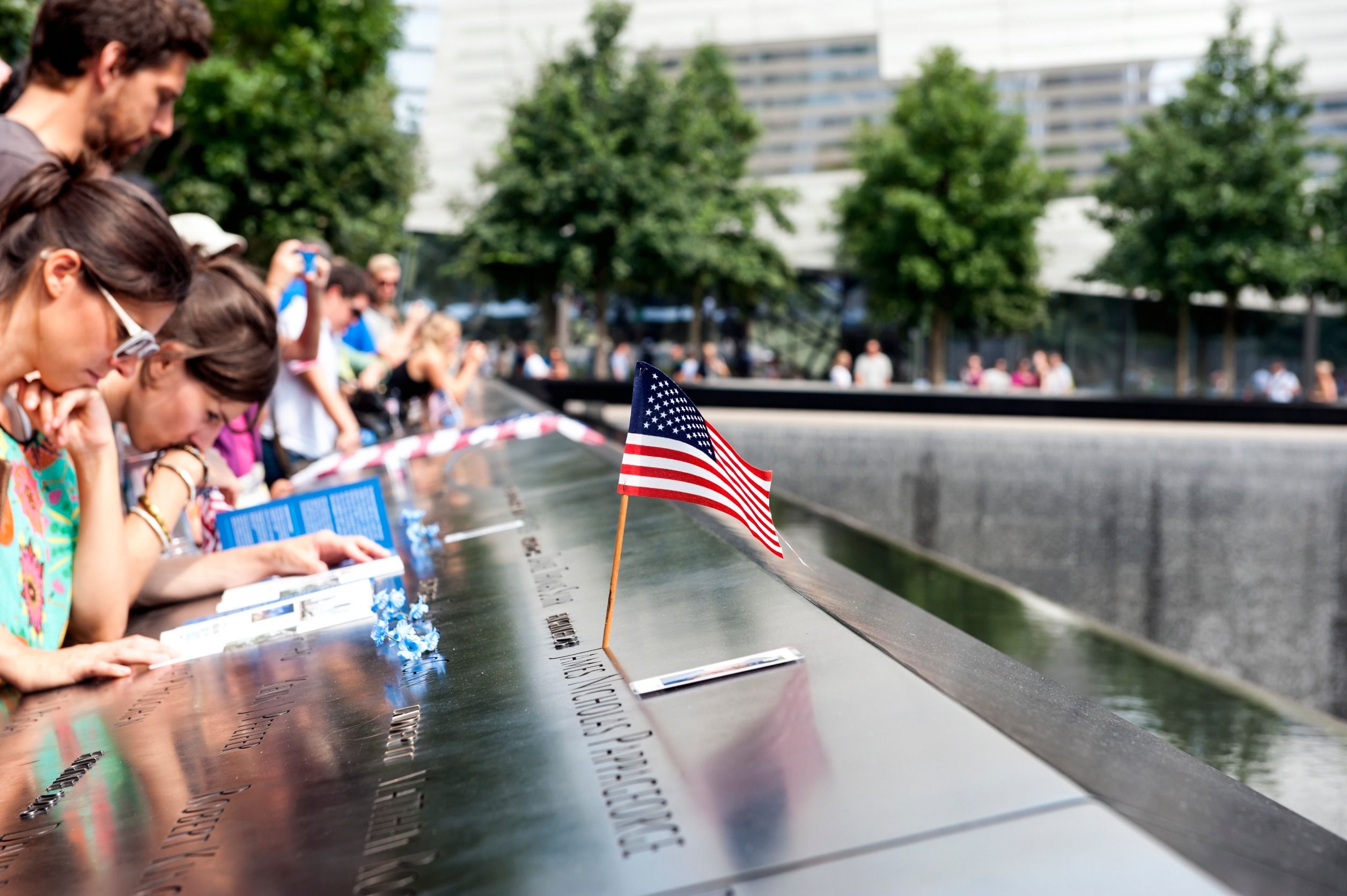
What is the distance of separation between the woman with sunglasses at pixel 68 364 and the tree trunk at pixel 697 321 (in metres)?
30.8

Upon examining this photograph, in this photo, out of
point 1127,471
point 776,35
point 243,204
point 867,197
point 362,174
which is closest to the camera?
point 1127,471

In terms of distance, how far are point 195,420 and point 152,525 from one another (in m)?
0.29

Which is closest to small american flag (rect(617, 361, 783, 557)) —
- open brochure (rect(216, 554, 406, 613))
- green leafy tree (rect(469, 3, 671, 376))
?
open brochure (rect(216, 554, 406, 613))

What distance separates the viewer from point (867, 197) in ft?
107

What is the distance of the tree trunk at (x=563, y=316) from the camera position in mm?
32531

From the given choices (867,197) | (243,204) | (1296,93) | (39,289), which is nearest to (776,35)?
(867,197)

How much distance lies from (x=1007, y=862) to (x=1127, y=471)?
492 inches

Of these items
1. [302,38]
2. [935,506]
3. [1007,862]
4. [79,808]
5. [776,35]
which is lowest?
[935,506]

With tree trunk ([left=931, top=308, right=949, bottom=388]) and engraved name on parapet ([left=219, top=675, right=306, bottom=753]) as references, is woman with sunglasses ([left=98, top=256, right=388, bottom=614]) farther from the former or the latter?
tree trunk ([left=931, top=308, right=949, bottom=388])

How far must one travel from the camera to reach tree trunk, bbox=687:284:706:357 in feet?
110

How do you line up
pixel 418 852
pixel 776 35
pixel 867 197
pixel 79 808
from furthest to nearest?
pixel 776 35 < pixel 867 197 < pixel 79 808 < pixel 418 852

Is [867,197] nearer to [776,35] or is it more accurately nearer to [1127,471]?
[776,35]

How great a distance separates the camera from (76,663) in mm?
1981

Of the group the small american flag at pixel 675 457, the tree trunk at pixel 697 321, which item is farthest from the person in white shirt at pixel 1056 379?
the small american flag at pixel 675 457
